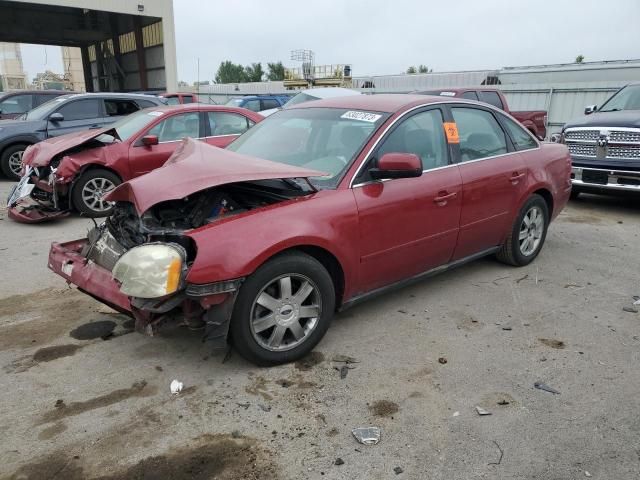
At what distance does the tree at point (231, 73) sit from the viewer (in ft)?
292

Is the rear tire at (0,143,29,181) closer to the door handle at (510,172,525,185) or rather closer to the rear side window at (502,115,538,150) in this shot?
the rear side window at (502,115,538,150)

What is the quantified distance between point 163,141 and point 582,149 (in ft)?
21.5

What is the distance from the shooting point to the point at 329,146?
12.8 ft

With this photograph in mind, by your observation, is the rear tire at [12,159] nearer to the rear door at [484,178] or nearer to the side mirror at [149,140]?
the side mirror at [149,140]

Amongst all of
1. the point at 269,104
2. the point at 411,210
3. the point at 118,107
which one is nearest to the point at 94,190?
the point at 118,107

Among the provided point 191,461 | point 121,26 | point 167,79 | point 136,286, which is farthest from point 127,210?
point 121,26

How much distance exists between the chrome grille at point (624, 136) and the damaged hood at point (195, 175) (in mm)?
5913

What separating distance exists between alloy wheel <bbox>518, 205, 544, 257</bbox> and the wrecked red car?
505 centimetres

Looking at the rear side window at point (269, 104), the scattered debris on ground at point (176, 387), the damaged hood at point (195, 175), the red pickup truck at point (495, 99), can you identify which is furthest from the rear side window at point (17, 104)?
the scattered debris on ground at point (176, 387)

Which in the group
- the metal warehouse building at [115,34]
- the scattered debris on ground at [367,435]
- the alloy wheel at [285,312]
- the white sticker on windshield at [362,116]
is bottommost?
the scattered debris on ground at [367,435]

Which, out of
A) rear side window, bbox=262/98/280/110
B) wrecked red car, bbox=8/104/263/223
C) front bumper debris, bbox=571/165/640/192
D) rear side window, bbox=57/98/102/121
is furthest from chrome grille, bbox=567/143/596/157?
rear side window, bbox=262/98/280/110

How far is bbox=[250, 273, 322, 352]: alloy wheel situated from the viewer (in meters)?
3.15

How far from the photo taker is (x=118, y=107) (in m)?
10.3

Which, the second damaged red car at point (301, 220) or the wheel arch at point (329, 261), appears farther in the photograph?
the wheel arch at point (329, 261)
